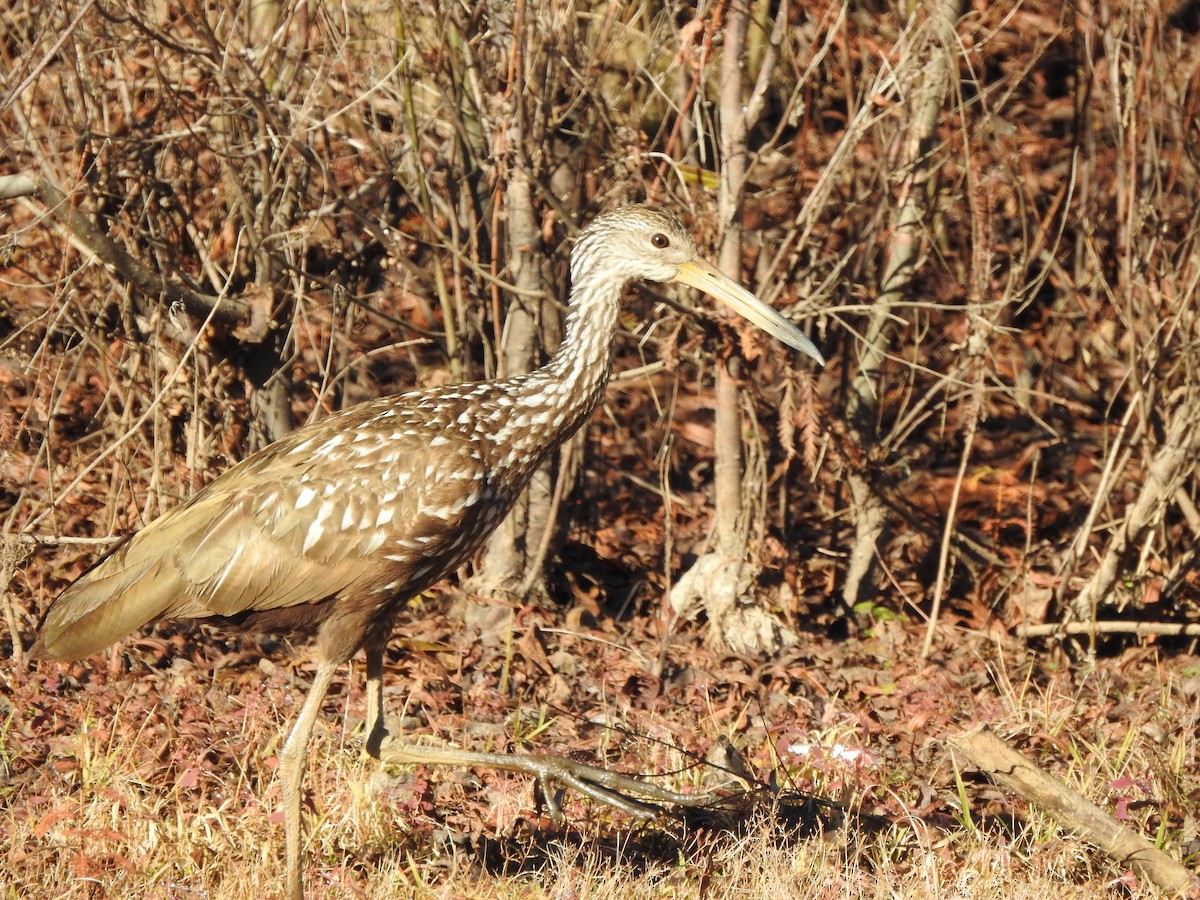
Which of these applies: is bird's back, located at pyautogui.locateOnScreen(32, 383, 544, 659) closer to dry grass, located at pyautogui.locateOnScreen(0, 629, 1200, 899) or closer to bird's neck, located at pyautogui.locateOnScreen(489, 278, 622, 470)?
bird's neck, located at pyautogui.locateOnScreen(489, 278, 622, 470)

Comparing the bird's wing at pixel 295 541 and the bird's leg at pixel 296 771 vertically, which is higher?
the bird's wing at pixel 295 541

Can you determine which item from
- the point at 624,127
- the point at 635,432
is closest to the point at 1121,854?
the point at 624,127

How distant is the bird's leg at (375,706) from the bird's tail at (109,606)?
78cm

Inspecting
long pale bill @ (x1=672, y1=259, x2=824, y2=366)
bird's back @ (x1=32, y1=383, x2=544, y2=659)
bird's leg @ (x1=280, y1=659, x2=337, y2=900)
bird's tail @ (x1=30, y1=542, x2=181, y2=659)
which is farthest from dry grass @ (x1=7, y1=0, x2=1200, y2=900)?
long pale bill @ (x1=672, y1=259, x2=824, y2=366)

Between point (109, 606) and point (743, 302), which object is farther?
point (743, 302)

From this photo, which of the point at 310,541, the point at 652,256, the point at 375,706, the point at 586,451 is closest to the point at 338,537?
the point at 310,541

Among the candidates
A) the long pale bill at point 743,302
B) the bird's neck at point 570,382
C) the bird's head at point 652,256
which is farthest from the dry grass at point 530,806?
the bird's head at point 652,256

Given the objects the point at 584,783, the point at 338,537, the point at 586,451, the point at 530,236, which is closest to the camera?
the point at 584,783

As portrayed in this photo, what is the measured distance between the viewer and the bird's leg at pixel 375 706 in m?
5.20

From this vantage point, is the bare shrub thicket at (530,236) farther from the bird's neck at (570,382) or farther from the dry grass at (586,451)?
the bird's neck at (570,382)

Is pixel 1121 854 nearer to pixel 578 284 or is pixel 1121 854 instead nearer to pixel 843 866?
pixel 843 866

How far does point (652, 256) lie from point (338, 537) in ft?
5.04

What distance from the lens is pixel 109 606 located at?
4.84 metres

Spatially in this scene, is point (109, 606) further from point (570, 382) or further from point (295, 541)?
point (570, 382)
